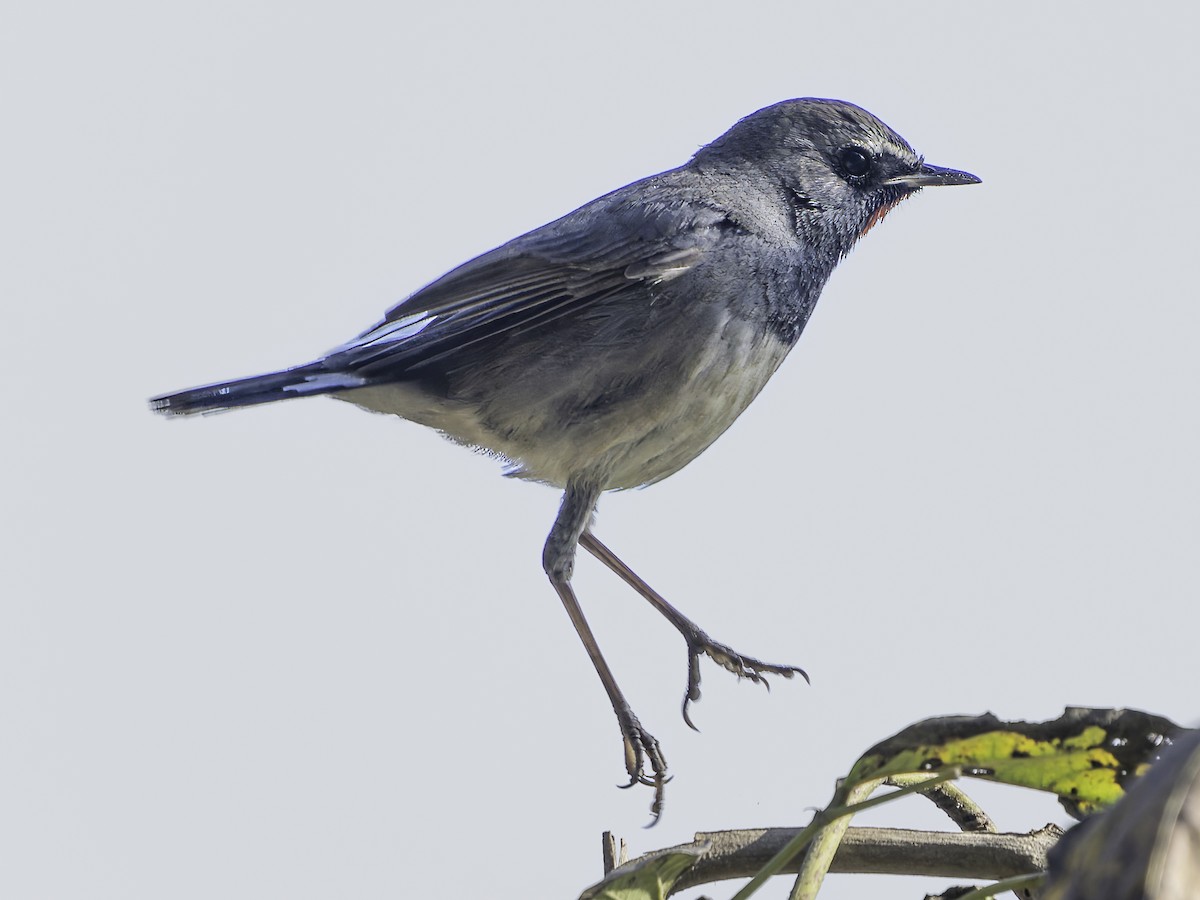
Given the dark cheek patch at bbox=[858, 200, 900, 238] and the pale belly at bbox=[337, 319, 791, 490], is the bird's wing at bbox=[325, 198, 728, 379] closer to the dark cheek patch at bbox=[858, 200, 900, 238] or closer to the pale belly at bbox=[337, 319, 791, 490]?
the pale belly at bbox=[337, 319, 791, 490]

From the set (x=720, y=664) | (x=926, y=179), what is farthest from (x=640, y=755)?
(x=926, y=179)

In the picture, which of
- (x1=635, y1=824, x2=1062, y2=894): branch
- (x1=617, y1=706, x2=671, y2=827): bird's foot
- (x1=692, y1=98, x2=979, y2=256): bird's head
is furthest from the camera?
(x1=692, y1=98, x2=979, y2=256): bird's head

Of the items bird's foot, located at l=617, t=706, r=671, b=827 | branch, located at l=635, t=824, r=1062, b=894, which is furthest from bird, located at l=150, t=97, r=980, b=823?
branch, located at l=635, t=824, r=1062, b=894

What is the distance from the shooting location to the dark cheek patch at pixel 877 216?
182 inches

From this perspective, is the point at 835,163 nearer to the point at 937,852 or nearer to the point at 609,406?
the point at 609,406

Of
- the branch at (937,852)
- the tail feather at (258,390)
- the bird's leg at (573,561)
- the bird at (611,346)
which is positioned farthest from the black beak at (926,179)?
the branch at (937,852)

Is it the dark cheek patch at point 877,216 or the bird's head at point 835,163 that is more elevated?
the bird's head at point 835,163

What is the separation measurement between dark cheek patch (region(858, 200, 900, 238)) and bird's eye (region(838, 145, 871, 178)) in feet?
0.46

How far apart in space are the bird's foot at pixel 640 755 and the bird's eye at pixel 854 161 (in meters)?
2.02

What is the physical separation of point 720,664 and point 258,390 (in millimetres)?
1743

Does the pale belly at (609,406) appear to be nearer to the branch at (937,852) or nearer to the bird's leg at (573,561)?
the bird's leg at (573,561)

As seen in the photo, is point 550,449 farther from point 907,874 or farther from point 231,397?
point 907,874

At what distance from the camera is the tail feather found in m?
3.98

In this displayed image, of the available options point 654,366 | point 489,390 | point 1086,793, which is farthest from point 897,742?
point 489,390
